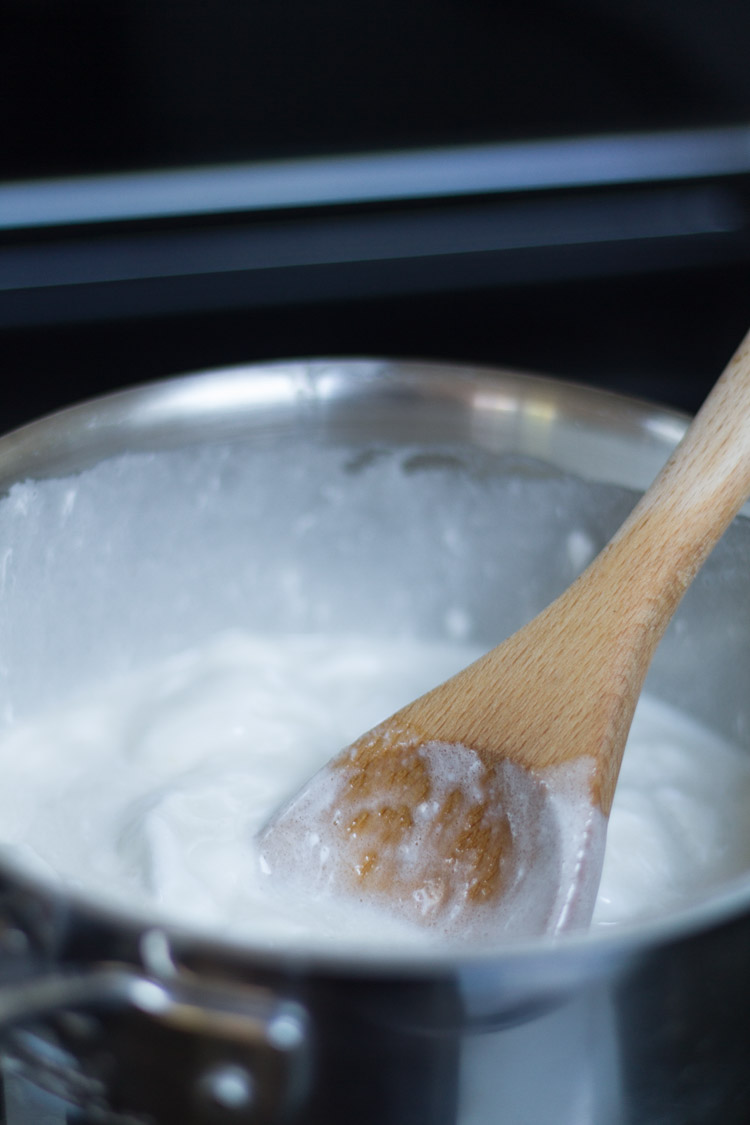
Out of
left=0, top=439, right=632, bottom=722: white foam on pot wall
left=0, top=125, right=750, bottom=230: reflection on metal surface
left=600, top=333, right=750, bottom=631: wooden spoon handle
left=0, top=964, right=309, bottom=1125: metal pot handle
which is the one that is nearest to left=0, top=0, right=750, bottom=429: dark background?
left=0, top=125, right=750, bottom=230: reflection on metal surface

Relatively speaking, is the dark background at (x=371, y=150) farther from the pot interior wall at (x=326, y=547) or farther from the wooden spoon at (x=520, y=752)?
the wooden spoon at (x=520, y=752)

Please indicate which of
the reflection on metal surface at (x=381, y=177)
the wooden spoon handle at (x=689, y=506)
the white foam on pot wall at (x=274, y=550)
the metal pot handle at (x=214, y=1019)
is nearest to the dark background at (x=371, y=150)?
the reflection on metal surface at (x=381, y=177)

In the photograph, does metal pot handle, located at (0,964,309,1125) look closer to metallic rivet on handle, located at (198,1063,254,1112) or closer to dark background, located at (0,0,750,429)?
metallic rivet on handle, located at (198,1063,254,1112)

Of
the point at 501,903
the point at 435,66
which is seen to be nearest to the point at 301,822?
the point at 501,903

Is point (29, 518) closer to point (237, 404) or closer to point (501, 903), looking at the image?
point (237, 404)

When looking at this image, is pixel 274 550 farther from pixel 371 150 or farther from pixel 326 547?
pixel 371 150

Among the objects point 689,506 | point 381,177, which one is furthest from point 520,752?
point 381,177

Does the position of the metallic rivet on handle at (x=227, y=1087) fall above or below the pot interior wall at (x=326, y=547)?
below
